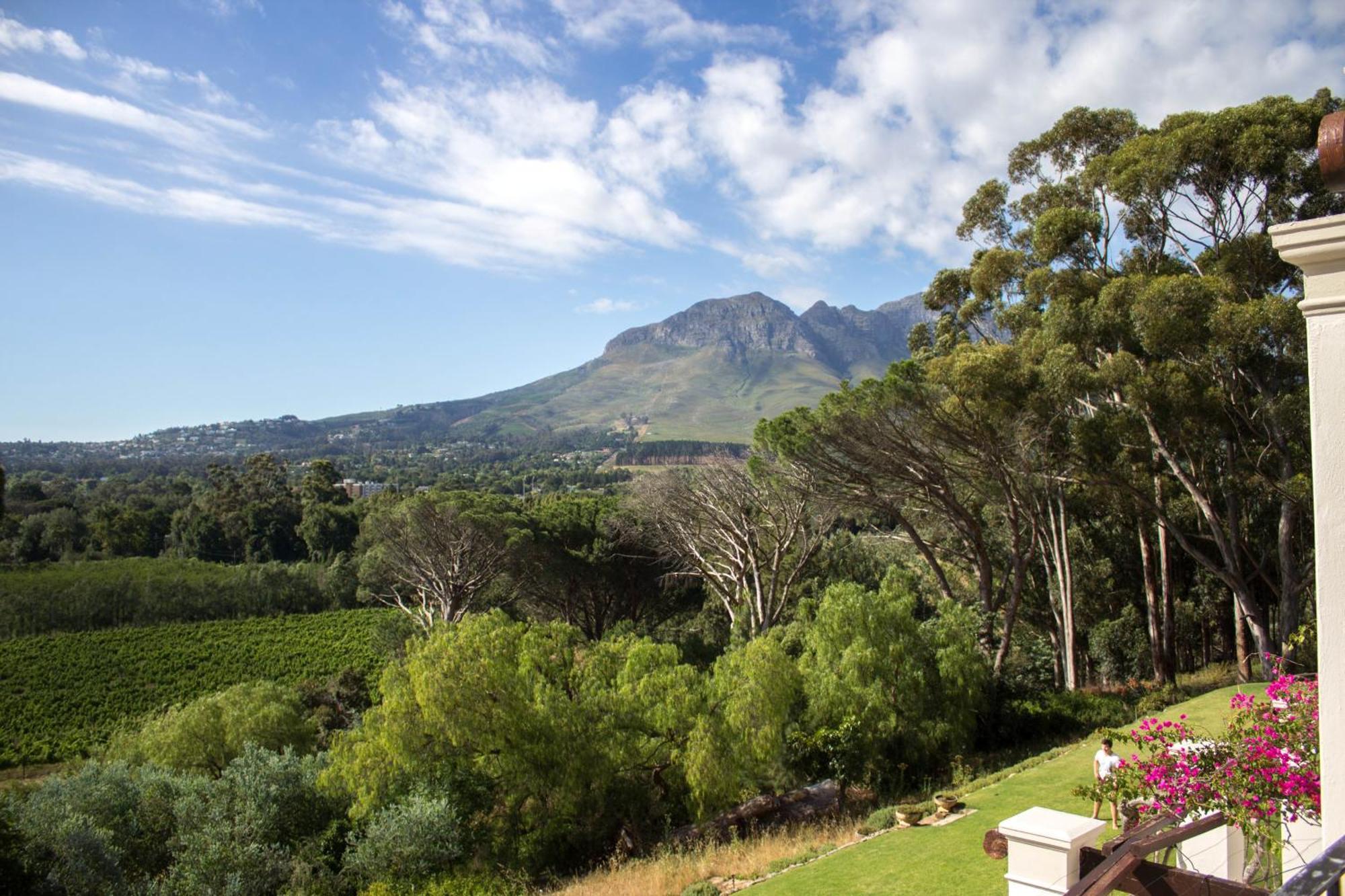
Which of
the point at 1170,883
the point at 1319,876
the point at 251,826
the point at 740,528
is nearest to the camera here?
the point at 1319,876

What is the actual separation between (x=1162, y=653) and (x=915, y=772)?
7.30 meters

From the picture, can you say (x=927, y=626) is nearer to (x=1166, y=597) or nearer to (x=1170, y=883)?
(x=1166, y=597)

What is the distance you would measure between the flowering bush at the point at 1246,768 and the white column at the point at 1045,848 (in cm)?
→ 58

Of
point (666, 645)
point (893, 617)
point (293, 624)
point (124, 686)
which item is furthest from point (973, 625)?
point (293, 624)

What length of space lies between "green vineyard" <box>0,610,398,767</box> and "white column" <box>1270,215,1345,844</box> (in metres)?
30.8

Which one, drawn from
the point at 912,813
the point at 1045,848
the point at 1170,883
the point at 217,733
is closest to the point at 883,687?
the point at 912,813

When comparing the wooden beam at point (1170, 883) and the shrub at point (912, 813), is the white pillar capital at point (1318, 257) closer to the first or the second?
the wooden beam at point (1170, 883)

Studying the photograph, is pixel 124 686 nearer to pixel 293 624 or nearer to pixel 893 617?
pixel 293 624

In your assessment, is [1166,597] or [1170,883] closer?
[1170,883]

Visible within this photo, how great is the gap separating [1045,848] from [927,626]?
45.1ft

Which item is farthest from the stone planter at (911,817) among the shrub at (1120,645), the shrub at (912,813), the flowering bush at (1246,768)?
the shrub at (1120,645)

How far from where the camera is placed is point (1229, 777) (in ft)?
14.1

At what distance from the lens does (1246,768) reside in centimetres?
430

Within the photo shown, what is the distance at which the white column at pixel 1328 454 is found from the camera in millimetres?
3008
